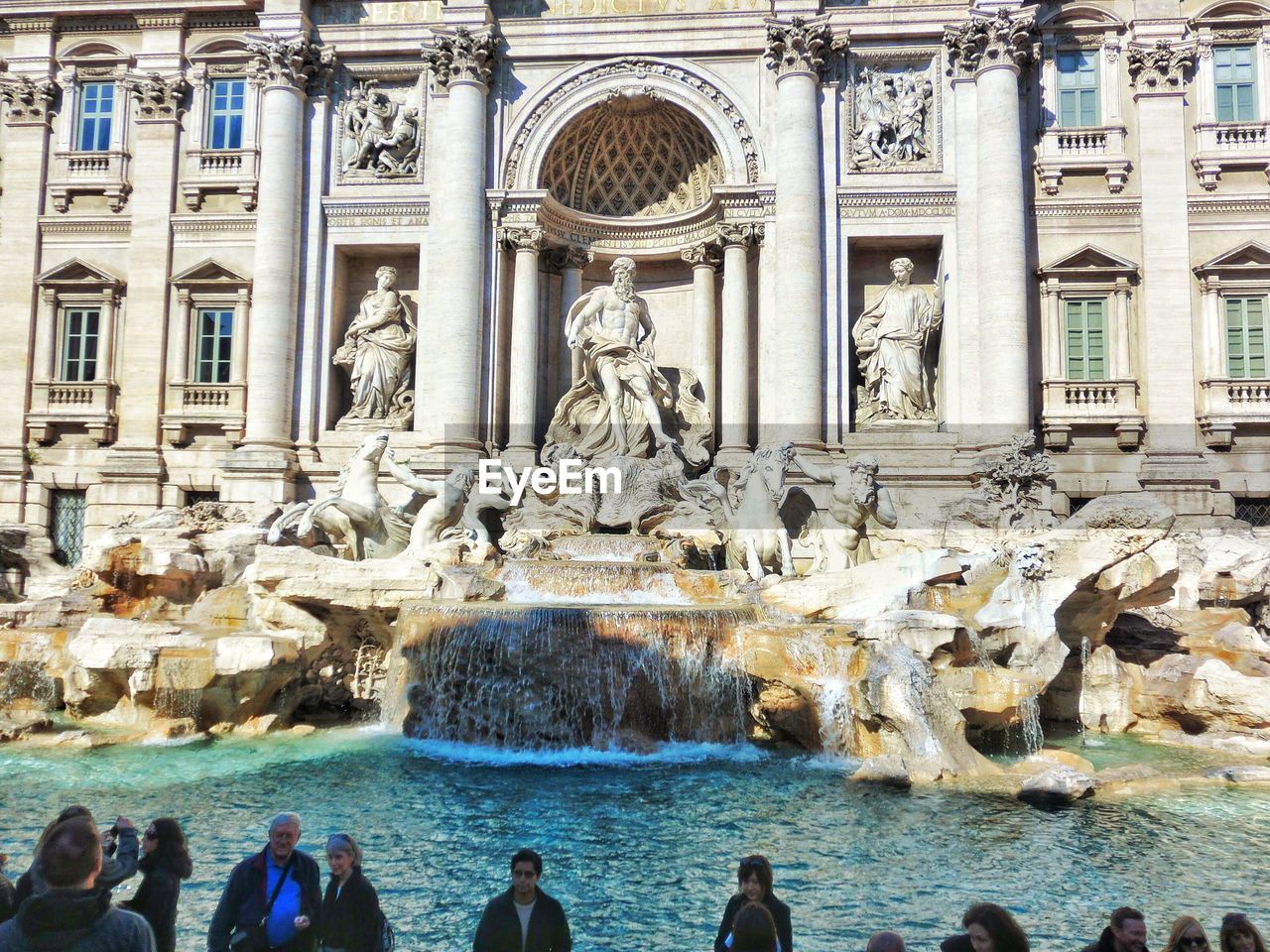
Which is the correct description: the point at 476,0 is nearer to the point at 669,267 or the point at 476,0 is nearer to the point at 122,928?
the point at 669,267

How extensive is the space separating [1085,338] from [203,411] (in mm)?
18038

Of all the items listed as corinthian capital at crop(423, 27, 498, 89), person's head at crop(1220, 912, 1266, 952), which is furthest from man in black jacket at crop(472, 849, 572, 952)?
Result: corinthian capital at crop(423, 27, 498, 89)

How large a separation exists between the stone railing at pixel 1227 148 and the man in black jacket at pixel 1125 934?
61.2ft

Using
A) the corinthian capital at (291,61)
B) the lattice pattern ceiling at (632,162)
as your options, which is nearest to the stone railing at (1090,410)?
the lattice pattern ceiling at (632,162)

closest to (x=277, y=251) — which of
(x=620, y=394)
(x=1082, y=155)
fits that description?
(x=620, y=394)

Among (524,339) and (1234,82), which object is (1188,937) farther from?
(1234,82)

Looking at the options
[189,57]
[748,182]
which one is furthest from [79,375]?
[748,182]

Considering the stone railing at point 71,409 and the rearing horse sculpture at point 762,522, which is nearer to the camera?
the rearing horse sculpture at point 762,522

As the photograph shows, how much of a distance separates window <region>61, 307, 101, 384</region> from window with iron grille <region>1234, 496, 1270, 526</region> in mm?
23460

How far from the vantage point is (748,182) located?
1905 cm

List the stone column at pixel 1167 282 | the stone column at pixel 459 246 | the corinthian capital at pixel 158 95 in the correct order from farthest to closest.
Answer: the corinthian capital at pixel 158 95 < the stone column at pixel 459 246 < the stone column at pixel 1167 282

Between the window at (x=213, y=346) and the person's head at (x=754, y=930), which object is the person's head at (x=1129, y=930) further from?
the window at (x=213, y=346)

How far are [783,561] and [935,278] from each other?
818 cm

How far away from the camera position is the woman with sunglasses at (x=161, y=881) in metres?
4.52
